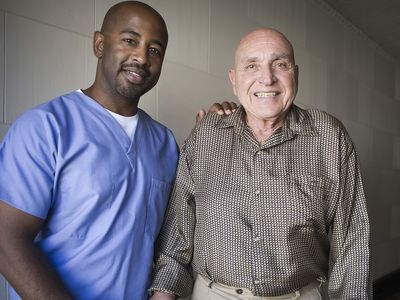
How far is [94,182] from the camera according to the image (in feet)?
3.44

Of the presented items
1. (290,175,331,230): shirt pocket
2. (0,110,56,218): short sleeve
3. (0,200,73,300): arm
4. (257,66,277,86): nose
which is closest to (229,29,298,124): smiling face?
(257,66,277,86): nose

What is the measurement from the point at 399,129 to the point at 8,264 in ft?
16.1

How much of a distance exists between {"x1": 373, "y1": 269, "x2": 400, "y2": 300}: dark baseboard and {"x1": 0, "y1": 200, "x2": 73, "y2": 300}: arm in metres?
3.70

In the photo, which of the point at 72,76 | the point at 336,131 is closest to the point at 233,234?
the point at 336,131

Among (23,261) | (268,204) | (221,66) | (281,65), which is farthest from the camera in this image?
(221,66)

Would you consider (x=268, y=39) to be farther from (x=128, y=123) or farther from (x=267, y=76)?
(x=128, y=123)

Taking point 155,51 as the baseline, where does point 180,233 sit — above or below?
below

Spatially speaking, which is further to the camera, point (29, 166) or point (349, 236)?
point (349, 236)

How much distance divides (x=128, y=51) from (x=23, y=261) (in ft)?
2.09

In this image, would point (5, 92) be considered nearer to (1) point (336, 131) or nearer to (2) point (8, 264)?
(2) point (8, 264)

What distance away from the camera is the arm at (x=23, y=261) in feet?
3.01

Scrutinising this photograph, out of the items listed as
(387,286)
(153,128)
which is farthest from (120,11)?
(387,286)

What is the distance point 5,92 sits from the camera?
1272mm

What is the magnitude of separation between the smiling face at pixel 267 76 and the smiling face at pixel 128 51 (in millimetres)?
291
